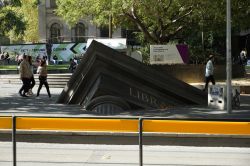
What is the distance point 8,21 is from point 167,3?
359 inches

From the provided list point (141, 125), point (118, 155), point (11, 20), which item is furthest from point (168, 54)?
point (141, 125)

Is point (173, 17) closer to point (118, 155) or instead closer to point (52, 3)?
point (118, 155)

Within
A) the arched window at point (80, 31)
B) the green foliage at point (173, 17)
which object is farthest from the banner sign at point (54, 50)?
the green foliage at point (173, 17)

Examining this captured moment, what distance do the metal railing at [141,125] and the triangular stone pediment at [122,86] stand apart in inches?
349

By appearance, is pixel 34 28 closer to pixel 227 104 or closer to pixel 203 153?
pixel 227 104

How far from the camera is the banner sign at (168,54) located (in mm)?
29531

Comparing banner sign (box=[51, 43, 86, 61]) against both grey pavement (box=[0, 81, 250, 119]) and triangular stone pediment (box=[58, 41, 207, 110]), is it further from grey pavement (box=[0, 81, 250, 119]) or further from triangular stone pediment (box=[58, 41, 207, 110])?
triangular stone pediment (box=[58, 41, 207, 110])

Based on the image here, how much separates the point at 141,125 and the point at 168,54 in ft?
75.0

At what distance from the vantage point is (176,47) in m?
29.8

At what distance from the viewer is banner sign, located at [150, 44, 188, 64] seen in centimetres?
2953

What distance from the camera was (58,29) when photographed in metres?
75.4

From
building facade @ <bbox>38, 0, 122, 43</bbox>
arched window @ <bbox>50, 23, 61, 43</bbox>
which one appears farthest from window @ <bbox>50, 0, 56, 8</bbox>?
arched window @ <bbox>50, 23, 61, 43</bbox>

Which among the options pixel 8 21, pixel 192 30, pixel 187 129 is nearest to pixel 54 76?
pixel 8 21

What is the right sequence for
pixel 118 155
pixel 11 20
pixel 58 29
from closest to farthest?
1. pixel 118 155
2. pixel 11 20
3. pixel 58 29
